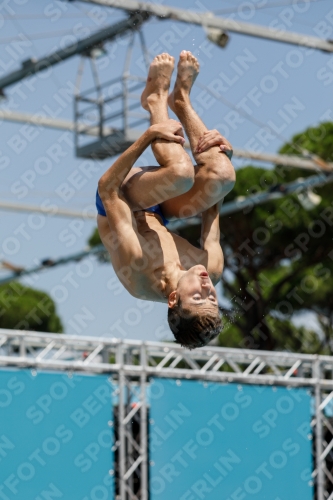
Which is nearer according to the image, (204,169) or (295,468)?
(204,169)

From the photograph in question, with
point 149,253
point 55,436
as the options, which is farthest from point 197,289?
point 55,436

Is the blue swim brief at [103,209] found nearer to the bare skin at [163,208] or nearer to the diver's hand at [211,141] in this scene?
the bare skin at [163,208]

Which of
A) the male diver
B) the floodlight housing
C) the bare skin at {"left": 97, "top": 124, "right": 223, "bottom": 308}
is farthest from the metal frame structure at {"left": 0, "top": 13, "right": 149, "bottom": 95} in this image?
the bare skin at {"left": 97, "top": 124, "right": 223, "bottom": 308}

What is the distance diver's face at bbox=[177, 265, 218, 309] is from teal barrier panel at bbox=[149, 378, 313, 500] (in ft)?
17.6

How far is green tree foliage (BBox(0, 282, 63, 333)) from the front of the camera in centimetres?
3319

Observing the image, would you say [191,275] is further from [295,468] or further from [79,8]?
[295,468]

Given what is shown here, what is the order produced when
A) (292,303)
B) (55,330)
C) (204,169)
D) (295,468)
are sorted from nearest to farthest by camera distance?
(204,169)
(295,468)
(292,303)
(55,330)

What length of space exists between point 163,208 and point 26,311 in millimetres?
27922

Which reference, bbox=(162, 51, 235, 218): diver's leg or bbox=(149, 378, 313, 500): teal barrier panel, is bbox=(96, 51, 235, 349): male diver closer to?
bbox=(162, 51, 235, 218): diver's leg

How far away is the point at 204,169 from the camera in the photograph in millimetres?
6121

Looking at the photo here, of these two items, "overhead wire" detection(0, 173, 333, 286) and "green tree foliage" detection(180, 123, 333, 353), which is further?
"green tree foliage" detection(180, 123, 333, 353)

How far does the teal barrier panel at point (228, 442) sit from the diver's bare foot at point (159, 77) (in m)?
5.36

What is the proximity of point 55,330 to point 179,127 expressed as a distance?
94.6 ft

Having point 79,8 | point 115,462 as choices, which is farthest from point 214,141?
point 115,462
